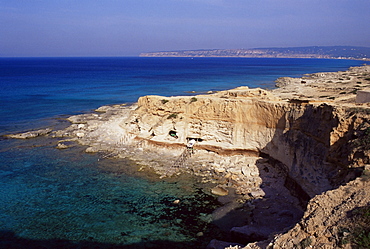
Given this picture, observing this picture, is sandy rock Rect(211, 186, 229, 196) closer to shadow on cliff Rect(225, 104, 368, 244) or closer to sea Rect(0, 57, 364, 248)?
sea Rect(0, 57, 364, 248)

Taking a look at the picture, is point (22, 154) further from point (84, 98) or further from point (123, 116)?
point (84, 98)

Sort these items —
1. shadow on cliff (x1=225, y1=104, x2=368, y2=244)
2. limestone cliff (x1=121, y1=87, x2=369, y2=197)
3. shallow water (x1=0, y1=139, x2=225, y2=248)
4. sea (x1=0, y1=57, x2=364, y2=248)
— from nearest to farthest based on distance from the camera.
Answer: sea (x1=0, y1=57, x2=364, y2=248)
shadow on cliff (x1=225, y1=104, x2=368, y2=244)
shallow water (x1=0, y1=139, x2=225, y2=248)
limestone cliff (x1=121, y1=87, x2=369, y2=197)

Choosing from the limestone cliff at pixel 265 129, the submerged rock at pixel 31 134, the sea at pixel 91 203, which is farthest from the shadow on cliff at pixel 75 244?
the submerged rock at pixel 31 134

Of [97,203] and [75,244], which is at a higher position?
[97,203]

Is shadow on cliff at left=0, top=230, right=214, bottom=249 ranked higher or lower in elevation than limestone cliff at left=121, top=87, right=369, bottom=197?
lower

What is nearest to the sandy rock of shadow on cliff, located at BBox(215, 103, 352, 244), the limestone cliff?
shadow on cliff, located at BBox(215, 103, 352, 244)

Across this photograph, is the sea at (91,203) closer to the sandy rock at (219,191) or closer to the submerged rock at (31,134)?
the sandy rock at (219,191)

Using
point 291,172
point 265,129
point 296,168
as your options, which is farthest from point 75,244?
point 265,129

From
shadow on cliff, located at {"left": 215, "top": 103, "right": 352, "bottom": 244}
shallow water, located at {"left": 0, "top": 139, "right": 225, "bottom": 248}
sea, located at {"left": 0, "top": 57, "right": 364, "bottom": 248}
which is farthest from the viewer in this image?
shadow on cliff, located at {"left": 215, "top": 103, "right": 352, "bottom": 244}

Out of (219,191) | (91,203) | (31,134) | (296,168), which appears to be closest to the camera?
(91,203)

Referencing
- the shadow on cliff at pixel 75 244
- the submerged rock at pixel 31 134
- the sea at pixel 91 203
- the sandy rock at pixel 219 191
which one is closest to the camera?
the shadow on cliff at pixel 75 244

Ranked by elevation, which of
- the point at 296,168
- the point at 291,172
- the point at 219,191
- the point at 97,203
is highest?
the point at 296,168

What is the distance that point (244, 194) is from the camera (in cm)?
2009

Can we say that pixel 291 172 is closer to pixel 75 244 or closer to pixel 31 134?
pixel 75 244
